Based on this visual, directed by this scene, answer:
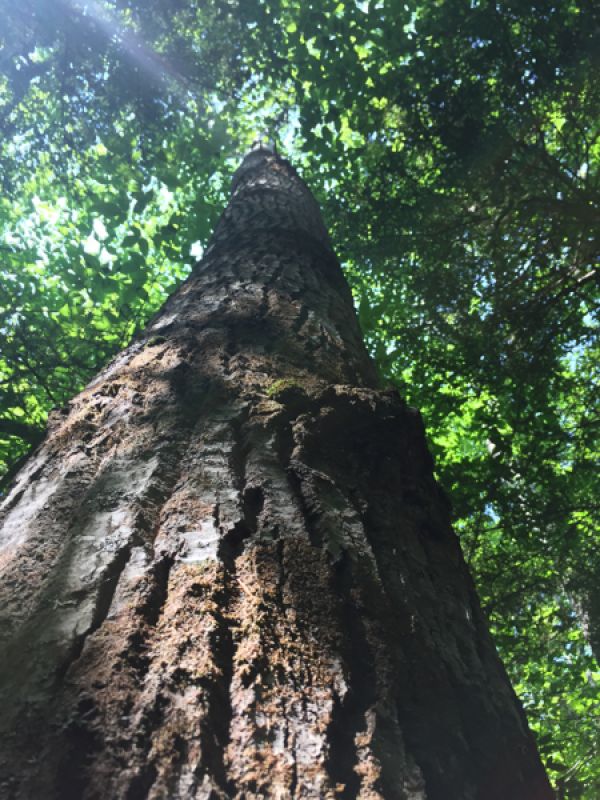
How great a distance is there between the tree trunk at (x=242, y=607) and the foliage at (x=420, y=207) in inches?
169

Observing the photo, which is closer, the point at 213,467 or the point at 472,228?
the point at 213,467

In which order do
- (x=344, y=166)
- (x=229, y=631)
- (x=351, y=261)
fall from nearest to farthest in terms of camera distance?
(x=229, y=631) → (x=344, y=166) → (x=351, y=261)

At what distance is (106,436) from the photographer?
154 centimetres

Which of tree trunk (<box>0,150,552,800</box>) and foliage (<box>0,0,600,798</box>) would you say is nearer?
tree trunk (<box>0,150,552,800</box>)

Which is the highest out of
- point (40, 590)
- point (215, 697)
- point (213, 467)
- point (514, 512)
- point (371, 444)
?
point (514, 512)

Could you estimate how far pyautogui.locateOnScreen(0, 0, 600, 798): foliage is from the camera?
577cm

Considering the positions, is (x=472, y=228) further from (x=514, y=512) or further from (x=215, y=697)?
(x=215, y=697)

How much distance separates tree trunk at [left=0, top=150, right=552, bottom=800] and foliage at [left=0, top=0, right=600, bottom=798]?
4.29 meters

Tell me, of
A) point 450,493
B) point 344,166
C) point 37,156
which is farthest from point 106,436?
point 37,156

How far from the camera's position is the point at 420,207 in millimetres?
7113

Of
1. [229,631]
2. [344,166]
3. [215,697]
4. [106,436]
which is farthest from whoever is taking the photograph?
[344,166]

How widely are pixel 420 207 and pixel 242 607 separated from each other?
23.1ft

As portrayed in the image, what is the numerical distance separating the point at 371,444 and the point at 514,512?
4.71m

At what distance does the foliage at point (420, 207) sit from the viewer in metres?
5.77
